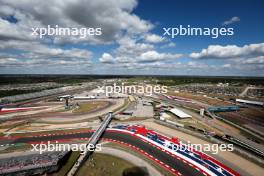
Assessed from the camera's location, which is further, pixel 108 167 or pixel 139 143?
pixel 139 143

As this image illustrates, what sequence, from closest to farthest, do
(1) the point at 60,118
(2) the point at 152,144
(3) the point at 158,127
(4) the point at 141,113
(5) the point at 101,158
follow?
(5) the point at 101,158 → (2) the point at 152,144 → (3) the point at 158,127 → (1) the point at 60,118 → (4) the point at 141,113

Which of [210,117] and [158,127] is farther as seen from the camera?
[210,117]

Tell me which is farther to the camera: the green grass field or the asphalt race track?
the asphalt race track

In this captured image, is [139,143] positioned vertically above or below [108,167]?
above

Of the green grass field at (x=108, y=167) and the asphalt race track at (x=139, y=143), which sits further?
the asphalt race track at (x=139, y=143)

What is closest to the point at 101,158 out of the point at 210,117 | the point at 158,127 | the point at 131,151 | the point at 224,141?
the point at 131,151

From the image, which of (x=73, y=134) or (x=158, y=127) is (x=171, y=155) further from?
(x=73, y=134)

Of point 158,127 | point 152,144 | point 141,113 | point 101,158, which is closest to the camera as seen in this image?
point 101,158
